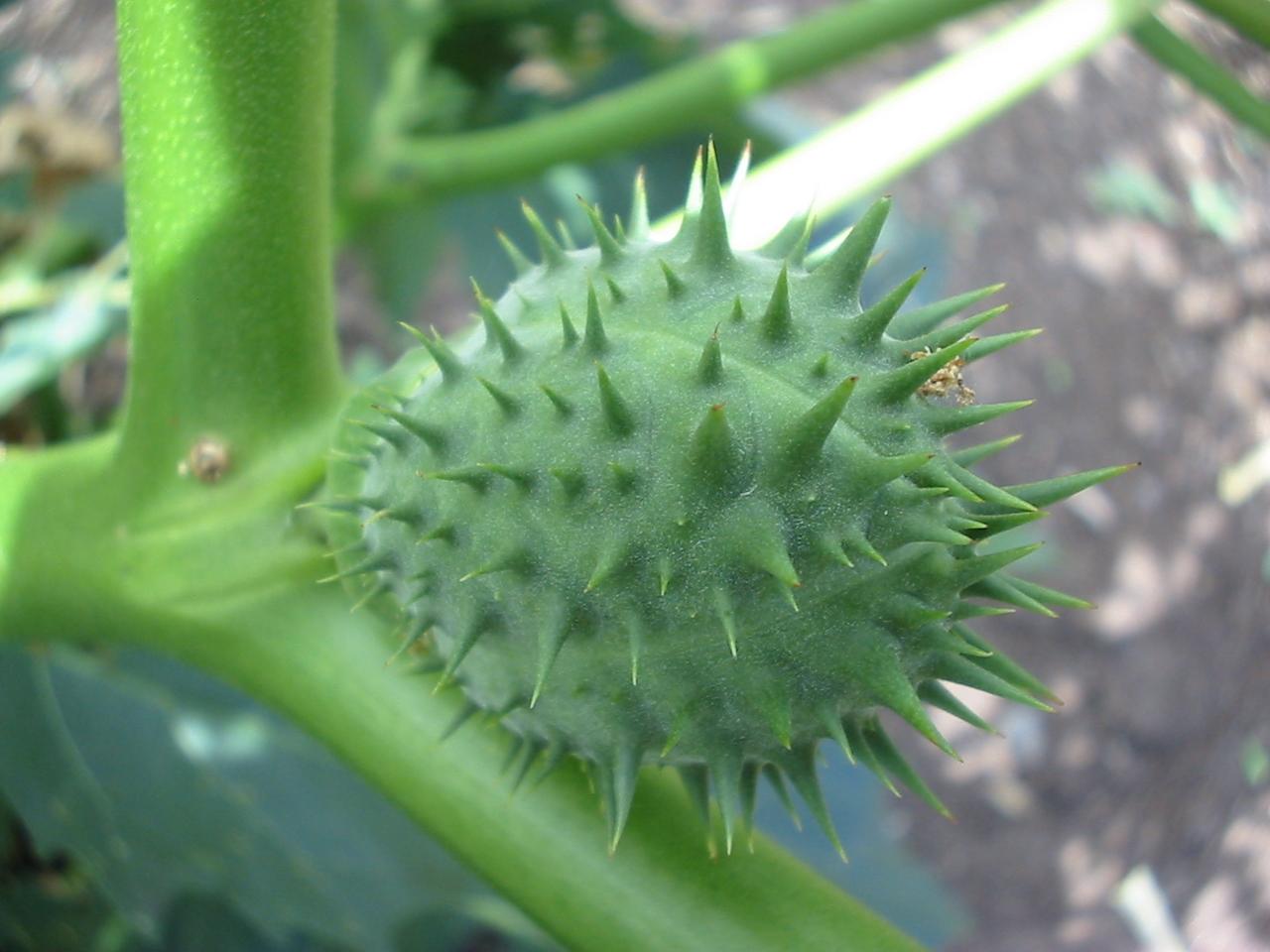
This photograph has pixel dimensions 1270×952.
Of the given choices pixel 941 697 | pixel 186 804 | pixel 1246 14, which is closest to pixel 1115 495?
pixel 1246 14

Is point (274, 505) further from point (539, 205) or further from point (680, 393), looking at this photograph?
point (539, 205)

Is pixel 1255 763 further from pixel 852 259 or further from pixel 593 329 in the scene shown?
pixel 593 329

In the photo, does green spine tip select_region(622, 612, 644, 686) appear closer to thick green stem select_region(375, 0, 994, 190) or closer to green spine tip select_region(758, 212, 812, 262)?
green spine tip select_region(758, 212, 812, 262)

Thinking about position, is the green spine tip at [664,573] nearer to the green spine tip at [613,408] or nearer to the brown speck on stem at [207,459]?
the green spine tip at [613,408]

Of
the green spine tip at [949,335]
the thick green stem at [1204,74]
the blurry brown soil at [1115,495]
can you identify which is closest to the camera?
the green spine tip at [949,335]

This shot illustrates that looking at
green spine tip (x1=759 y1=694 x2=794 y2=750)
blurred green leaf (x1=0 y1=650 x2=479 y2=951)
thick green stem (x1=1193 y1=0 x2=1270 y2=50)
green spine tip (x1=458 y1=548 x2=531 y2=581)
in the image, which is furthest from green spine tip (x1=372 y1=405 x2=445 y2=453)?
blurred green leaf (x1=0 y1=650 x2=479 y2=951)

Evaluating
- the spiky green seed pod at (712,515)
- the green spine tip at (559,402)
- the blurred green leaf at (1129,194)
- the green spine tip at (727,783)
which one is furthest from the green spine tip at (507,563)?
the blurred green leaf at (1129,194)

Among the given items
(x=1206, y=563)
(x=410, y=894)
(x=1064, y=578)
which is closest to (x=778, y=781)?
(x=410, y=894)
